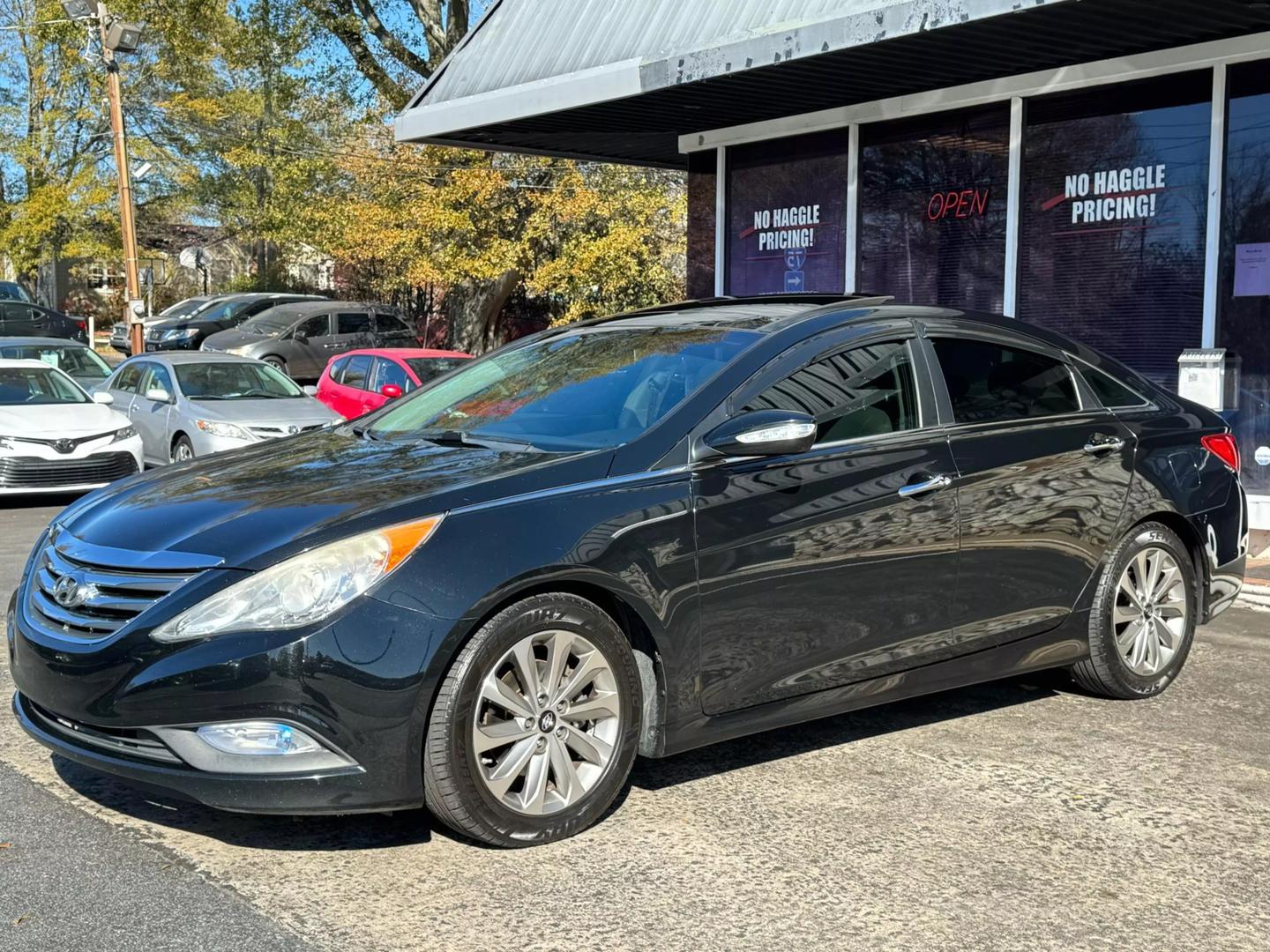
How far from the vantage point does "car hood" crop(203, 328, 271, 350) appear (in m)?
26.9

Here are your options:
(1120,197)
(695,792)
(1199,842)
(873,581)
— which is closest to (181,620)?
(695,792)

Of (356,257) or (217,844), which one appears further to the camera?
(356,257)

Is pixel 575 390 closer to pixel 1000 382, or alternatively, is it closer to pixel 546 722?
pixel 546 722

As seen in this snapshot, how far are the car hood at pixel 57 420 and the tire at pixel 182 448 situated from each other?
88cm

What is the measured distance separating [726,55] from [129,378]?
8061mm

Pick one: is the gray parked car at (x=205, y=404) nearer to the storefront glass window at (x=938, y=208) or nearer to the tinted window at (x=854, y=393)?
the storefront glass window at (x=938, y=208)

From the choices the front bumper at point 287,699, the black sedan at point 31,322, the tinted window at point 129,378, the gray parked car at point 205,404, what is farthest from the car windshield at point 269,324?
the front bumper at point 287,699

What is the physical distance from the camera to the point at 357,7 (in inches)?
988

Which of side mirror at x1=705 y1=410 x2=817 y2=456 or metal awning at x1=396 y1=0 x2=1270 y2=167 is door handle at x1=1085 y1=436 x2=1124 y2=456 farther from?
metal awning at x1=396 y1=0 x2=1270 y2=167

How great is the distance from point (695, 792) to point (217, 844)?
154 cm

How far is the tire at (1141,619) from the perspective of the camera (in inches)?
220

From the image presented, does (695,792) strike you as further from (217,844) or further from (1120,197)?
(1120,197)

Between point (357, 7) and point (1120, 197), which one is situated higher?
point (357, 7)

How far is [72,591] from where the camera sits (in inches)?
160
